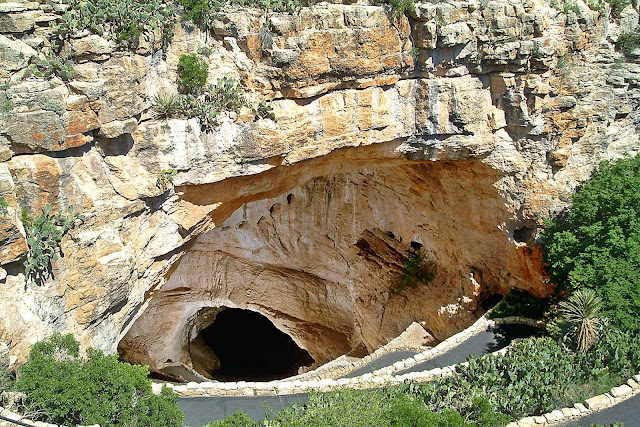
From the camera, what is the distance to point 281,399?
53.8 feet

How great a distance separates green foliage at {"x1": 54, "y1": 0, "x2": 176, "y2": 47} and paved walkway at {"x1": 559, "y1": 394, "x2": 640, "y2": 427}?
1376cm

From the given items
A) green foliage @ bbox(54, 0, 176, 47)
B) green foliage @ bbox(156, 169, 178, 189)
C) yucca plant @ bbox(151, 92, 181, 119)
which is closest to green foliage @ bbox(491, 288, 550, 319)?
green foliage @ bbox(156, 169, 178, 189)

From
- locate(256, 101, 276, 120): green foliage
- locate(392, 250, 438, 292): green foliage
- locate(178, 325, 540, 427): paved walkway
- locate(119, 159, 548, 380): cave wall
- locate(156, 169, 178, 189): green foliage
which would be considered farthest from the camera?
locate(392, 250, 438, 292): green foliage

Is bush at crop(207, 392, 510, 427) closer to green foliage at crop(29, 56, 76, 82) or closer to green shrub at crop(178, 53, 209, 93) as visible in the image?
green shrub at crop(178, 53, 209, 93)

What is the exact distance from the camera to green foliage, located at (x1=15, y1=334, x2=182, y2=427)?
40.0 feet

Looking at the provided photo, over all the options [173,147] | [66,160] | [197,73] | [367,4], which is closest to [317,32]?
[367,4]

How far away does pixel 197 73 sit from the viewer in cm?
1515

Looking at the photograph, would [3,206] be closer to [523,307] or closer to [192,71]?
[192,71]

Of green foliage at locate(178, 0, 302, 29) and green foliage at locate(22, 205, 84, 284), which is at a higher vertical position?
green foliage at locate(178, 0, 302, 29)

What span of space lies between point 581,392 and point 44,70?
15.1 m

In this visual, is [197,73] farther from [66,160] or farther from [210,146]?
[66,160]

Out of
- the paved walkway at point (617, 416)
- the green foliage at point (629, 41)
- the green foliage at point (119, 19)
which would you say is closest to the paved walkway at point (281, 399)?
the paved walkway at point (617, 416)

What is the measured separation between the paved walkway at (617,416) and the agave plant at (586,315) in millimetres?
1907

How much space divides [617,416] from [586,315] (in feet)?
9.28
